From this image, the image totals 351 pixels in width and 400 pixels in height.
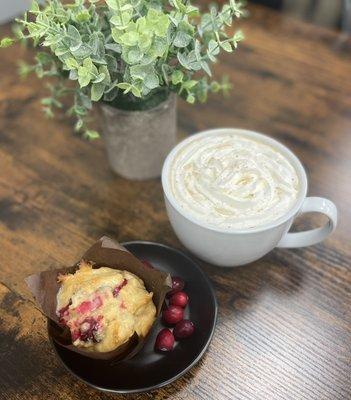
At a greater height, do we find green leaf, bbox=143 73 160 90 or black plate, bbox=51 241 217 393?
green leaf, bbox=143 73 160 90

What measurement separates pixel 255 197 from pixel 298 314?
0.73 feet

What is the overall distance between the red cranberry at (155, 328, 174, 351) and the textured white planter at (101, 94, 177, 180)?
1.28 ft

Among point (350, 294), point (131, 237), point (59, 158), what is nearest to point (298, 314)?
point (350, 294)

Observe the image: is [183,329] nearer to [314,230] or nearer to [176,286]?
[176,286]

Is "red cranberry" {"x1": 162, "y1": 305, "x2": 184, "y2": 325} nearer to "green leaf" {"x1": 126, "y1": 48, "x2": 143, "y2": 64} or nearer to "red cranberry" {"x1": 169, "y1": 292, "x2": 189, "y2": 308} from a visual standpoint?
"red cranberry" {"x1": 169, "y1": 292, "x2": 189, "y2": 308}

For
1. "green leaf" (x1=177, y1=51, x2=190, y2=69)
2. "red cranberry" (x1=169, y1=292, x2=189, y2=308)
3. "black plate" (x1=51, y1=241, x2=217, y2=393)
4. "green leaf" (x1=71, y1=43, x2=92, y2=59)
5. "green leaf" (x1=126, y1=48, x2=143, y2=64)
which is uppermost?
"green leaf" (x1=126, y1=48, x2=143, y2=64)

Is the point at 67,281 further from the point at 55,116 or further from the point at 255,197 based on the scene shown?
the point at 55,116

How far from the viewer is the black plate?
668 mm

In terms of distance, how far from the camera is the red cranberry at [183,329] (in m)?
0.73

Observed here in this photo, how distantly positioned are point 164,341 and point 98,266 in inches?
6.5

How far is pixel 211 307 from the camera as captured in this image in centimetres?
76

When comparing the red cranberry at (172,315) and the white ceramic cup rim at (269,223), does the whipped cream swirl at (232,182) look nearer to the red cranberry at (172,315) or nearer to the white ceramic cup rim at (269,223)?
the white ceramic cup rim at (269,223)

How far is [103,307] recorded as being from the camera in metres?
0.70

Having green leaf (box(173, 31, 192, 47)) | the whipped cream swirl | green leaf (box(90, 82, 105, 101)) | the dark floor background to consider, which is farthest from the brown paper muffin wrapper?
the dark floor background
